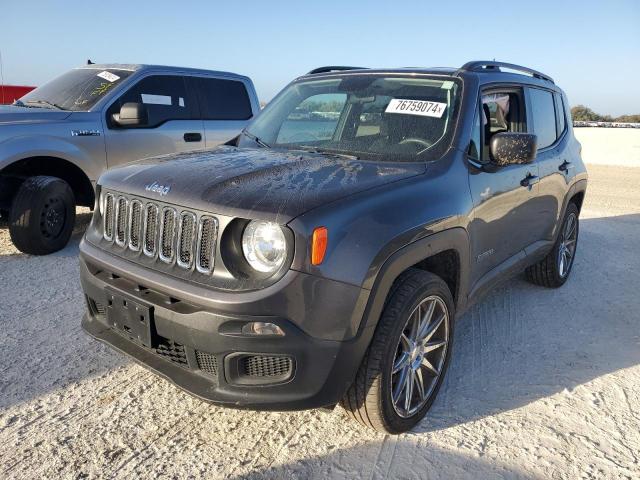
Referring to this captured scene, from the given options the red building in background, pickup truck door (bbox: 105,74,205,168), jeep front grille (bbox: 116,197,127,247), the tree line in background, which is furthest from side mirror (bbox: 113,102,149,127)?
the tree line in background

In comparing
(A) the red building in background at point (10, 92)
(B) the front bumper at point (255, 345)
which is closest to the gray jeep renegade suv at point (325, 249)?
(B) the front bumper at point (255, 345)

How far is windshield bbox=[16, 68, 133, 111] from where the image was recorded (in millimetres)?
5793

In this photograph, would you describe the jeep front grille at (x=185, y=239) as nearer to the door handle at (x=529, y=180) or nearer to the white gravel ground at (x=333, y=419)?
the white gravel ground at (x=333, y=419)

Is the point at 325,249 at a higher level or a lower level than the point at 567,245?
higher

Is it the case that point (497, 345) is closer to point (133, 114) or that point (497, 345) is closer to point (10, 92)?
point (133, 114)

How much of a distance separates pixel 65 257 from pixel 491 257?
4140 mm

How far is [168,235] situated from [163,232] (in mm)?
32

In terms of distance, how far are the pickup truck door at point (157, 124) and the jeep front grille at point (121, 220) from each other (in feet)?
10.8

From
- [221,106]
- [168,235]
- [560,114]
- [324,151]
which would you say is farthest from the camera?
[221,106]

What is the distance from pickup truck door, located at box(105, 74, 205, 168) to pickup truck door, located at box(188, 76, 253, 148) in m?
0.12

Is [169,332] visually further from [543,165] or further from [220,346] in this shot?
[543,165]

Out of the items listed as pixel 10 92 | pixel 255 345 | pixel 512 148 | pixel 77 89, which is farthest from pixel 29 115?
pixel 10 92

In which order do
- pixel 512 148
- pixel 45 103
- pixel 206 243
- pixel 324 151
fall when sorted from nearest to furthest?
pixel 206 243
pixel 512 148
pixel 324 151
pixel 45 103

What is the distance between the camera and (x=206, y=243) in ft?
7.52
